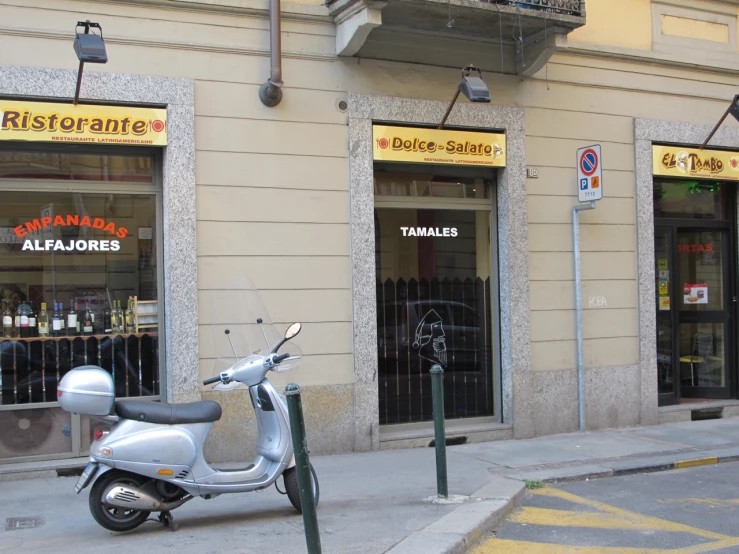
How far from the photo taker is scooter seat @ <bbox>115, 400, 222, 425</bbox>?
5398 millimetres

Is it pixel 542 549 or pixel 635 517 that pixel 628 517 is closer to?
pixel 635 517

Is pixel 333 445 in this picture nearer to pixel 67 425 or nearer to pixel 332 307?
pixel 332 307

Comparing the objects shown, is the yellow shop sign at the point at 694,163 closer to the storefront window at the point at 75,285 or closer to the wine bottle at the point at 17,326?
the storefront window at the point at 75,285

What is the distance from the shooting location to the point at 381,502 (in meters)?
6.37

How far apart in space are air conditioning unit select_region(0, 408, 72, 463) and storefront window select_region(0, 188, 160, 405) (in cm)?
14

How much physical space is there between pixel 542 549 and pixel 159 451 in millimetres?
2740

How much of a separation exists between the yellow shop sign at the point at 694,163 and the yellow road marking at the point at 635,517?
525 centimetres

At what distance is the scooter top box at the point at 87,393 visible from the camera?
17.1ft

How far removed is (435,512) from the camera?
6000 mm

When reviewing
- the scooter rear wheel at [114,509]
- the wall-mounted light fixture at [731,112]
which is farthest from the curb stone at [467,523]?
the wall-mounted light fixture at [731,112]

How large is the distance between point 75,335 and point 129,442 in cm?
276

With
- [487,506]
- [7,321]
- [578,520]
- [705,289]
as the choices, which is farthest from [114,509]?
[705,289]

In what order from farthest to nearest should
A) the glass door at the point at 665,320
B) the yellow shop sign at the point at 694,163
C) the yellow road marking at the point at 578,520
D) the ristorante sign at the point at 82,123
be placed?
the glass door at the point at 665,320 < the yellow shop sign at the point at 694,163 < the ristorante sign at the point at 82,123 < the yellow road marking at the point at 578,520

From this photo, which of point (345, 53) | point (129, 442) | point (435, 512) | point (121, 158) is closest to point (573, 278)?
point (345, 53)
